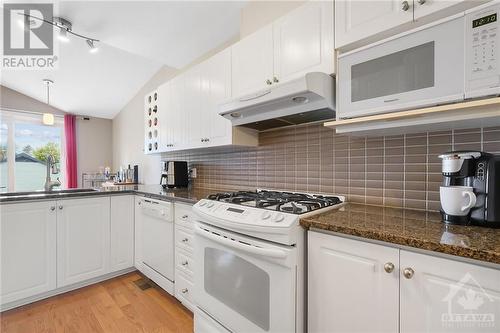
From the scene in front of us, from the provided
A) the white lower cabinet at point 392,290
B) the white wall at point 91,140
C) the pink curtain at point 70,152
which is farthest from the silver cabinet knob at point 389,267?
the white wall at point 91,140

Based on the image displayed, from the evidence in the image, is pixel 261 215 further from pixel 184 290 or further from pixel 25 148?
pixel 25 148

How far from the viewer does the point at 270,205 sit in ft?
4.28

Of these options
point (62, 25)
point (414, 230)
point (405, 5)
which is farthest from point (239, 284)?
point (62, 25)

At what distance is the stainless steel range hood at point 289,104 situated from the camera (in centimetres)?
125

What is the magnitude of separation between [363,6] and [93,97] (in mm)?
4625

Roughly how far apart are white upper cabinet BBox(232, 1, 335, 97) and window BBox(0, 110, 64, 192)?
14.3 feet

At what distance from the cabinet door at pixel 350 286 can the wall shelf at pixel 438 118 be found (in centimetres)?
58

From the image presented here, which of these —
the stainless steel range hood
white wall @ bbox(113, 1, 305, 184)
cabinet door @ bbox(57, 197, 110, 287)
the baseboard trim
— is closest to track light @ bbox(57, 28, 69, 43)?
white wall @ bbox(113, 1, 305, 184)

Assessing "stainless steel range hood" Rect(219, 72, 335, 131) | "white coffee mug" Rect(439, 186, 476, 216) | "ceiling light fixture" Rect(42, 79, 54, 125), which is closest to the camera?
"white coffee mug" Rect(439, 186, 476, 216)

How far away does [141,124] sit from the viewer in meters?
4.16

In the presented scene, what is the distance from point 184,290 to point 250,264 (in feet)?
3.01

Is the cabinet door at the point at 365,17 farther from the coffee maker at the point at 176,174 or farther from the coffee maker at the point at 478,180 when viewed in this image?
the coffee maker at the point at 176,174

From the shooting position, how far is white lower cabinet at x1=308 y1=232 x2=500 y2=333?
0.69 m

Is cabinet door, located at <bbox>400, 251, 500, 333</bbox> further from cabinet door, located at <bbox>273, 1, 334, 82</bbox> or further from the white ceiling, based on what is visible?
the white ceiling
